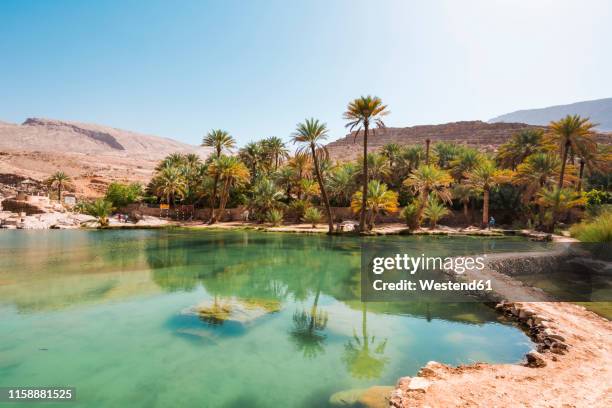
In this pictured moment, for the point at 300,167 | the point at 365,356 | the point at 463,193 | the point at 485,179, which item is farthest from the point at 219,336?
the point at 300,167

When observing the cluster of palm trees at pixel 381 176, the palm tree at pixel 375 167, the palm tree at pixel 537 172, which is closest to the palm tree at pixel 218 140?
the cluster of palm trees at pixel 381 176

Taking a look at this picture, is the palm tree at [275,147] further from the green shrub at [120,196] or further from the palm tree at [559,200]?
the palm tree at [559,200]

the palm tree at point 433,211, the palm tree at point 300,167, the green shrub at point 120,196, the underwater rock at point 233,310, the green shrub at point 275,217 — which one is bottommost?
the underwater rock at point 233,310

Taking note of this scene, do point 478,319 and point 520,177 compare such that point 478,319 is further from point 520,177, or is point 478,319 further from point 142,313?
point 520,177

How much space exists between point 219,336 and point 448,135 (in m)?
102

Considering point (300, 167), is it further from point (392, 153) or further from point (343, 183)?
point (392, 153)

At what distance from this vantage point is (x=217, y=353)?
7586 millimetres

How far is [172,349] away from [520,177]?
3642 centimetres

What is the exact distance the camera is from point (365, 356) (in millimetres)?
7520

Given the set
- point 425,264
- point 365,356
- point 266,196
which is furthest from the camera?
point 266,196

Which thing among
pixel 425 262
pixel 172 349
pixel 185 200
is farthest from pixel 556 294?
pixel 185 200

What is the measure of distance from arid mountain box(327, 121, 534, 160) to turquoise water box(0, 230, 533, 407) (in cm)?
7279

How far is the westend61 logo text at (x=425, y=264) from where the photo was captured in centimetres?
1502

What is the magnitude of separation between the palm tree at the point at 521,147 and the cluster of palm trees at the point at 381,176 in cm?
11
